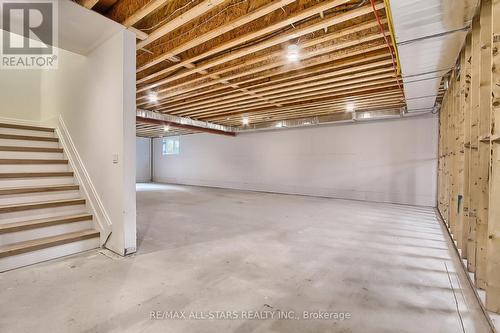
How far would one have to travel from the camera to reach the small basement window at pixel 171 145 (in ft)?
38.2

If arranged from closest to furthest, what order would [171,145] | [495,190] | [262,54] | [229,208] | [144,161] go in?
[495,190], [262,54], [229,208], [171,145], [144,161]

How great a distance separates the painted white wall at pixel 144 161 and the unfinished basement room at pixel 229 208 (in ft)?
23.9

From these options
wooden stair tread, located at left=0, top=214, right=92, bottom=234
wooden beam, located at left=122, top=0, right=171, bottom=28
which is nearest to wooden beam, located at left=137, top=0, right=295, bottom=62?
wooden beam, located at left=122, top=0, right=171, bottom=28

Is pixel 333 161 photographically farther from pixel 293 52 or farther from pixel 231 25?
pixel 231 25

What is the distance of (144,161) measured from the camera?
12297 millimetres

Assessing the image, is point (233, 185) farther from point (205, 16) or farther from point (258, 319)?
point (258, 319)

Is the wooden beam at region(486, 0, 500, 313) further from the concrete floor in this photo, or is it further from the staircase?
the staircase

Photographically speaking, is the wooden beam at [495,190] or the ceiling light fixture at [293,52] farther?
the ceiling light fixture at [293,52]

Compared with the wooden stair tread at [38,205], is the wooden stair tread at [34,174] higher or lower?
higher

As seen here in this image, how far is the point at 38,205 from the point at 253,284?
8.79 ft

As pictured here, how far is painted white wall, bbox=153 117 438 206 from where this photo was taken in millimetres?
6246

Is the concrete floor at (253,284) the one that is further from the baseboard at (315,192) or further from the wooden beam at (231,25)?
the baseboard at (315,192)

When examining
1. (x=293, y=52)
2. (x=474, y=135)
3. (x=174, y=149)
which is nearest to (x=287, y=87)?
(x=293, y=52)

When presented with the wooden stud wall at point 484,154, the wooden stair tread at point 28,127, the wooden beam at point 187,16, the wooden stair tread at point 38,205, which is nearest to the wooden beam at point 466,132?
the wooden stud wall at point 484,154
